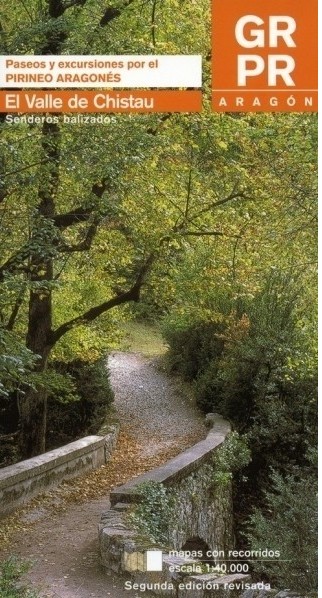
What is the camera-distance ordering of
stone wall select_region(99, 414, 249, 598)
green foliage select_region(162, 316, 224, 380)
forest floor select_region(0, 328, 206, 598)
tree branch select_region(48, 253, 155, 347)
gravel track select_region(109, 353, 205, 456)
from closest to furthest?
stone wall select_region(99, 414, 249, 598) → forest floor select_region(0, 328, 206, 598) → tree branch select_region(48, 253, 155, 347) → gravel track select_region(109, 353, 205, 456) → green foliage select_region(162, 316, 224, 380)

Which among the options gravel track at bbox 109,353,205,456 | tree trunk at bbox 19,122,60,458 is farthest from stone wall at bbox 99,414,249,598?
tree trunk at bbox 19,122,60,458

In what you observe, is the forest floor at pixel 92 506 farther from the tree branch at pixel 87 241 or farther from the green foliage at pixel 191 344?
the tree branch at pixel 87 241

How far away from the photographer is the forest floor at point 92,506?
352 inches

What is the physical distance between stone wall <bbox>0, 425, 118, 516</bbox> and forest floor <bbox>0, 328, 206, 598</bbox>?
0.43ft

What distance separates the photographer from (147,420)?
20938 millimetres

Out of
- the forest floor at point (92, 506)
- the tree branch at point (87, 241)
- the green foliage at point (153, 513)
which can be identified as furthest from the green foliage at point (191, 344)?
the green foliage at point (153, 513)

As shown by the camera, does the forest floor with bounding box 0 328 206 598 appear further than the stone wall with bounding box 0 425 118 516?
No

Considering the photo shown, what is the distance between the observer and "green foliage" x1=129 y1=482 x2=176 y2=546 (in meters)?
9.90

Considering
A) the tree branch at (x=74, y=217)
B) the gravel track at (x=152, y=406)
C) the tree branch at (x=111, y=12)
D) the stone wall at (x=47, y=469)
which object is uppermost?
the tree branch at (x=111, y=12)

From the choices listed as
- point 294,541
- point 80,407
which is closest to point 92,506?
point 294,541

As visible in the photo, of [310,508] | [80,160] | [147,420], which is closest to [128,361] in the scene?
[147,420]

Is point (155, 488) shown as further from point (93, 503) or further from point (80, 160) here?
point (80, 160)

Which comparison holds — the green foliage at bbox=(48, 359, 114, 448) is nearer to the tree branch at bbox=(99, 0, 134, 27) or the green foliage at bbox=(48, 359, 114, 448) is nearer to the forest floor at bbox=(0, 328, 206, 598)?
the forest floor at bbox=(0, 328, 206, 598)

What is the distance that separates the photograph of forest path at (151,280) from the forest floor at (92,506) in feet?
0.13
